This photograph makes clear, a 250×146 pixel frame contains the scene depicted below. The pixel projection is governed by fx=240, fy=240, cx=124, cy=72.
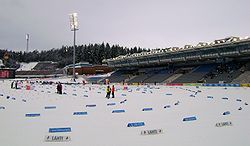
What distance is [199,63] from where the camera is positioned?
204 ft

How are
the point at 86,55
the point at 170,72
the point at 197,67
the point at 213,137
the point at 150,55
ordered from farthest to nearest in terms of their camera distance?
the point at 86,55, the point at 150,55, the point at 170,72, the point at 197,67, the point at 213,137

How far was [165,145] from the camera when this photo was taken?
20.5ft

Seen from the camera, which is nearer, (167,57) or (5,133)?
(5,133)

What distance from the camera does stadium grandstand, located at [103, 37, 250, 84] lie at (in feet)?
157

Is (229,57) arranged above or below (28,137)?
above

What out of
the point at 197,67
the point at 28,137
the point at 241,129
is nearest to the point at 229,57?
the point at 197,67

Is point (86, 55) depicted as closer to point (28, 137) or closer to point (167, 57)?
point (167, 57)

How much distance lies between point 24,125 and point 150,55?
6258cm

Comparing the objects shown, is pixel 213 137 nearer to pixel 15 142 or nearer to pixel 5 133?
pixel 15 142

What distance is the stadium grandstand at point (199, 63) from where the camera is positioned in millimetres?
47938

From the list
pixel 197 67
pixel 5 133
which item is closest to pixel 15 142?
pixel 5 133

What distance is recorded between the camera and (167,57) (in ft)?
218

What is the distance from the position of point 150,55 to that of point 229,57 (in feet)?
75.1

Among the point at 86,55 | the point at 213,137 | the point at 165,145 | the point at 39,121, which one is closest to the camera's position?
the point at 165,145
